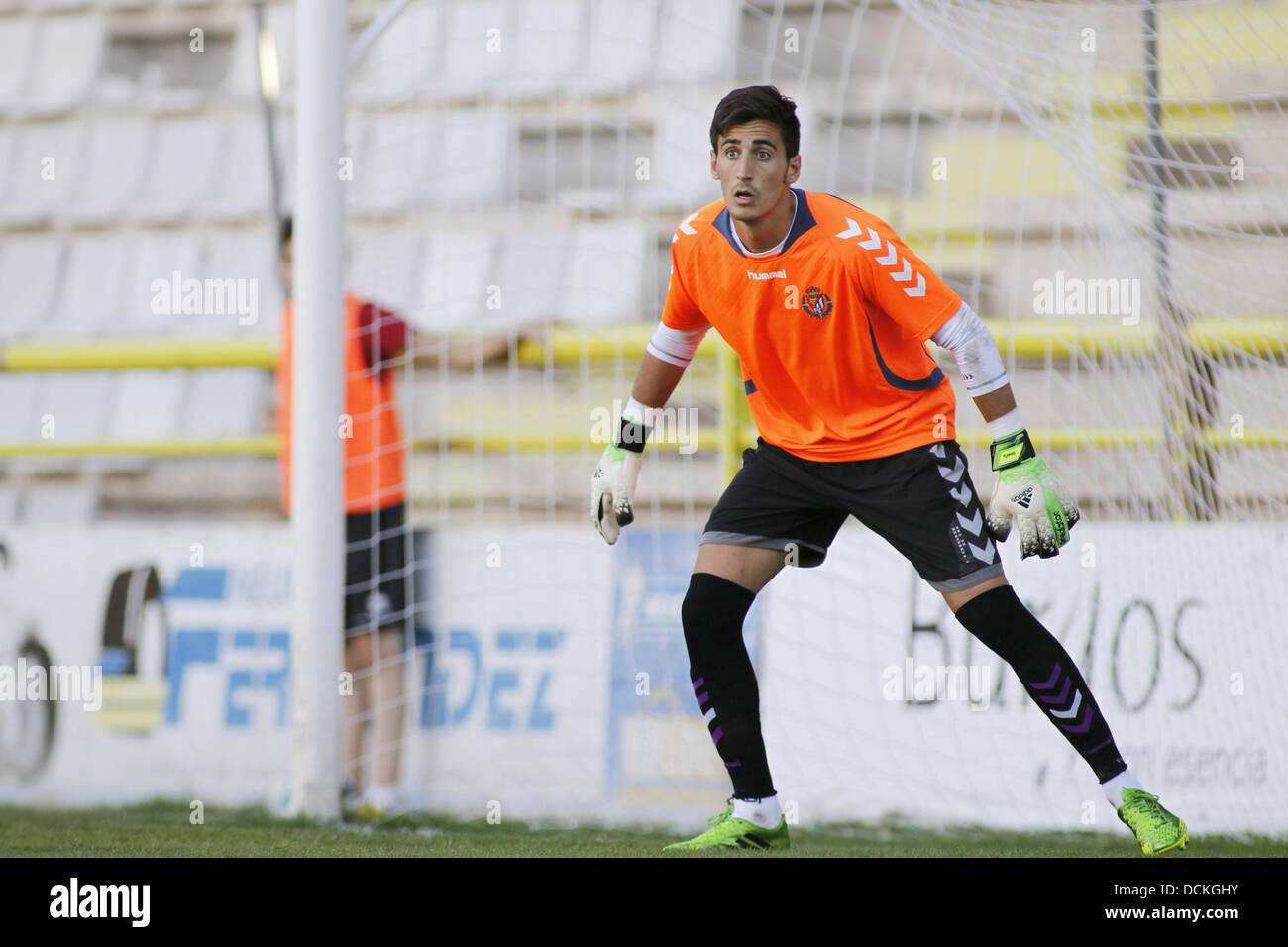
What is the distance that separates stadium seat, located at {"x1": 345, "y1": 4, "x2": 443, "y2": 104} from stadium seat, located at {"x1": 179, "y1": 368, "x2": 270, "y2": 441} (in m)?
1.71

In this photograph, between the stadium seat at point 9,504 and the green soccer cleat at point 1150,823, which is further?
the stadium seat at point 9,504

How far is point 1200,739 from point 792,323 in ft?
7.33

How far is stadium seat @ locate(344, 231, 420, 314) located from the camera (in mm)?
7094

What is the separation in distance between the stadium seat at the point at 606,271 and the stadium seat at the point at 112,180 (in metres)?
3.30

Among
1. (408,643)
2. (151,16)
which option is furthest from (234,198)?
(408,643)

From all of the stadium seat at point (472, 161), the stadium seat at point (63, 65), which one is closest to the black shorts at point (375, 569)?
the stadium seat at point (472, 161)

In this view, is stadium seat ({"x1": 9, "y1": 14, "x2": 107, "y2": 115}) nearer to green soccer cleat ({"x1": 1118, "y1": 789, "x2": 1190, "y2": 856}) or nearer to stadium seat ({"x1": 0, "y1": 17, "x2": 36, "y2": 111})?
stadium seat ({"x1": 0, "y1": 17, "x2": 36, "y2": 111})

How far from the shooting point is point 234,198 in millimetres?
8727

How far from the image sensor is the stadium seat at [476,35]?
7.63m

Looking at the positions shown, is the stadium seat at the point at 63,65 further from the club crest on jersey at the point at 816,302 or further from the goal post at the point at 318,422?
the club crest on jersey at the point at 816,302

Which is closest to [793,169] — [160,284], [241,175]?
[160,284]
